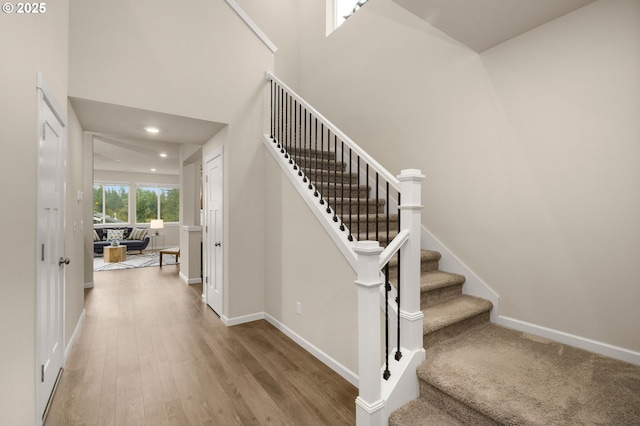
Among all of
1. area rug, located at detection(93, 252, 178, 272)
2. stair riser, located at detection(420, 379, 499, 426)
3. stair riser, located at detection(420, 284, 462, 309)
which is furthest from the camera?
area rug, located at detection(93, 252, 178, 272)

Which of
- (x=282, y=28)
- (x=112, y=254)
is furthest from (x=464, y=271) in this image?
(x=112, y=254)

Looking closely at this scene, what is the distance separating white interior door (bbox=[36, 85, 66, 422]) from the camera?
1.85 metres

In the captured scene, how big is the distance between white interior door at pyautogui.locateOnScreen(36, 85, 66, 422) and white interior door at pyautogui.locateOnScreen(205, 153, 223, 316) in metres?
1.57

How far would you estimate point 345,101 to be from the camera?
4.43m

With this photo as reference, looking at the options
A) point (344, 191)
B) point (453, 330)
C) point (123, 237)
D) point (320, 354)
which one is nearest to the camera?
point (453, 330)

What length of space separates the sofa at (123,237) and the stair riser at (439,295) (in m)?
9.58

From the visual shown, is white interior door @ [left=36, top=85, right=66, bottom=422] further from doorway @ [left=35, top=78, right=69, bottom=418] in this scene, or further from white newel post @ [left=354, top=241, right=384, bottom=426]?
white newel post @ [left=354, top=241, right=384, bottom=426]

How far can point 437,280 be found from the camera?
265cm

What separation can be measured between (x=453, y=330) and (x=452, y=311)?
15 centimetres

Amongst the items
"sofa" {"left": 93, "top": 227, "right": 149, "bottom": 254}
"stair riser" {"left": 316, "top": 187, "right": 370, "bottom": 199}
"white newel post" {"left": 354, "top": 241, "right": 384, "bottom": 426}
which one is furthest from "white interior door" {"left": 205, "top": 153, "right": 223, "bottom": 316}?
"sofa" {"left": 93, "top": 227, "right": 149, "bottom": 254}

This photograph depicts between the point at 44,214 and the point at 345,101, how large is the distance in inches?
145

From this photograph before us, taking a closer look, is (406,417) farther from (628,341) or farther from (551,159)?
(551,159)

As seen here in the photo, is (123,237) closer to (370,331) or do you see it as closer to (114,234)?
(114,234)

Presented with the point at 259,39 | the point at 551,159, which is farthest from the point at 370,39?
the point at 551,159
